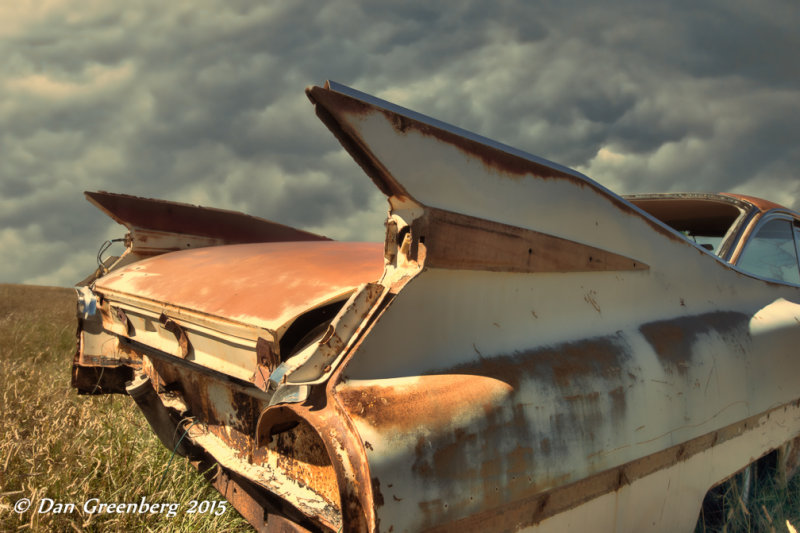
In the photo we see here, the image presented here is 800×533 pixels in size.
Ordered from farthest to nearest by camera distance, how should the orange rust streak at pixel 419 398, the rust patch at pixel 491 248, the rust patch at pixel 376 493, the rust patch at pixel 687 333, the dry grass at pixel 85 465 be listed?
1. the dry grass at pixel 85 465
2. the rust patch at pixel 687 333
3. the rust patch at pixel 491 248
4. the orange rust streak at pixel 419 398
5. the rust patch at pixel 376 493

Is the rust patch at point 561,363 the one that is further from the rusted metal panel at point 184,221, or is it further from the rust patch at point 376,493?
the rusted metal panel at point 184,221

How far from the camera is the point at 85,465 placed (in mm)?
2562

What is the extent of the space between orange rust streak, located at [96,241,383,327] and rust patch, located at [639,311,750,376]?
1085 millimetres

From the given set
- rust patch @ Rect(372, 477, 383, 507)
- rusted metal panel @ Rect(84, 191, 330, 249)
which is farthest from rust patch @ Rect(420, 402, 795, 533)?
rusted metal panel @ Rect(84, 191, 330, 249)

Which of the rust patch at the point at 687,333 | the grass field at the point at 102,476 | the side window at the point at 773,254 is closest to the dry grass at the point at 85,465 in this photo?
the grass field at the point at 102,476

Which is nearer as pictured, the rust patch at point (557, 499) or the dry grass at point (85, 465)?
the rust patch at point (557, 499)

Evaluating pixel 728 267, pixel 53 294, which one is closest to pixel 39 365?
pixel 728 267

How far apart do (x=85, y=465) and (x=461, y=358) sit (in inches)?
82.4

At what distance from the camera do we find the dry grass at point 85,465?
2178mm

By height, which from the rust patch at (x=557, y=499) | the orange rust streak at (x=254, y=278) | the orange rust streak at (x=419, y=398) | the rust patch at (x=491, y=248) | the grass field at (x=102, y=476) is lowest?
the grass field at (x=102, y=476)

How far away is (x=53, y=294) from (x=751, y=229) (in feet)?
46.8

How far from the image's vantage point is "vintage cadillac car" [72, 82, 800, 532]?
131cm

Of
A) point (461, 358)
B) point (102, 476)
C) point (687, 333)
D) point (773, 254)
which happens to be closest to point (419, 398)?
point (461, 358)

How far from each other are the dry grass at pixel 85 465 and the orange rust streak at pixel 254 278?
85 centimetres
